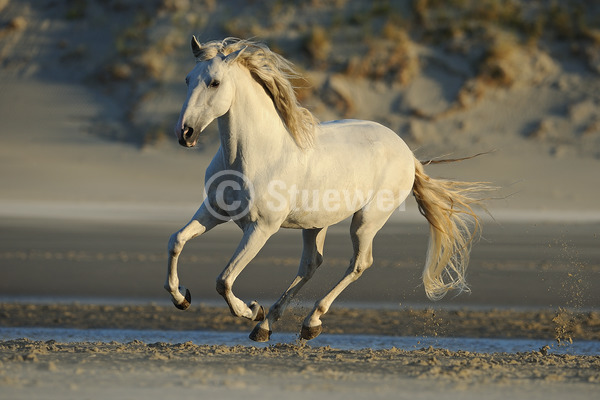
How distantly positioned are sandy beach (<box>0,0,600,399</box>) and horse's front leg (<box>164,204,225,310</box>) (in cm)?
33

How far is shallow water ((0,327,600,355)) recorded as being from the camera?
280 inches

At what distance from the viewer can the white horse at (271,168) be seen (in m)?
5.91

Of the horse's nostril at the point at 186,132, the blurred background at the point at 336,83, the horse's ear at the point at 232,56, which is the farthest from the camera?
the blurred background at the point at 336,83

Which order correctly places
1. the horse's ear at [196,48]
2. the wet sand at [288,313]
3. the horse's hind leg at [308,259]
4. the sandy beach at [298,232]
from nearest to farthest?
1. the wet sand at [288,313]
2. the sandy beach at [298,232]
3. the horse's ear at [196,48]
4. the horse's hind leg at [308,259]

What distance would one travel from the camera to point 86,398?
14.2 ft

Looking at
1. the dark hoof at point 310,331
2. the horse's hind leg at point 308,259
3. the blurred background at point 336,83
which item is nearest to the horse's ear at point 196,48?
the horse's hind leg at point 308,259

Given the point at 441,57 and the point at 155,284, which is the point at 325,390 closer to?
the point at 155,284

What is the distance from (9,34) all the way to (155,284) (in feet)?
57.6

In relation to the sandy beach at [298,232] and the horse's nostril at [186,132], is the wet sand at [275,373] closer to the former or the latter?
the sandy beach at [298,232]

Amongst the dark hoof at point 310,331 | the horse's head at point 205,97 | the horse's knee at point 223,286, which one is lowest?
the dark hoof at point 310,331

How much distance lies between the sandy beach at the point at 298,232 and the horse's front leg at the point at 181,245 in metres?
0.33

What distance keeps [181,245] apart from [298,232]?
9123 millimetres

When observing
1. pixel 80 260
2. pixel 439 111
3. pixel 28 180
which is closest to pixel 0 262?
pixel 80 260

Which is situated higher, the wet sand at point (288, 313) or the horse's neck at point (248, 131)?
the horse's neck at point (248, 131)
